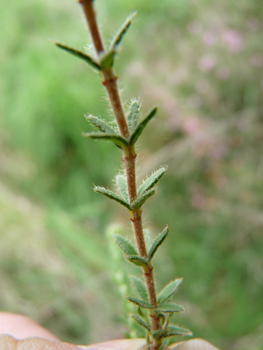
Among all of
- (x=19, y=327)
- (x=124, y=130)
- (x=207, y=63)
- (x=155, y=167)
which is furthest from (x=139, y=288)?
(x=207, y=63)

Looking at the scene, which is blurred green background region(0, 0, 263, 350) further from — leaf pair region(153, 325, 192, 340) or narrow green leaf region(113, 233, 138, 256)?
narrow green leaf region(113, 233, 138, 256)

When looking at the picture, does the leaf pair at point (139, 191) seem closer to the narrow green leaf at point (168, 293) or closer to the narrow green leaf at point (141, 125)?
the narrow green leaf at point (141, 125)

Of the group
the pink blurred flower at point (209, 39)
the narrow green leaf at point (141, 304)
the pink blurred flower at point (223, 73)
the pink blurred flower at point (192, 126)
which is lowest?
the narrow green leaf at point (141, 304)

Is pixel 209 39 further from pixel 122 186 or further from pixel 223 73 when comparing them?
pixel 122 186

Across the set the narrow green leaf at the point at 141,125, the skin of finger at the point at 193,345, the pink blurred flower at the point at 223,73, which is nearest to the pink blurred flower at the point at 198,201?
the pink blurred flower at the point at 223,73

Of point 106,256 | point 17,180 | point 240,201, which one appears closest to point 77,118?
point 17,180

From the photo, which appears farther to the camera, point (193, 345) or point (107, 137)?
point (193, 345)

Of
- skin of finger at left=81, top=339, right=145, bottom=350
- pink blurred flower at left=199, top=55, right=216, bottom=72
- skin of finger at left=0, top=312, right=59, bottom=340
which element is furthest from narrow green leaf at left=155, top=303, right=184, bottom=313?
pink blurred flower at left=199, top=55, right=216, bottom=72
